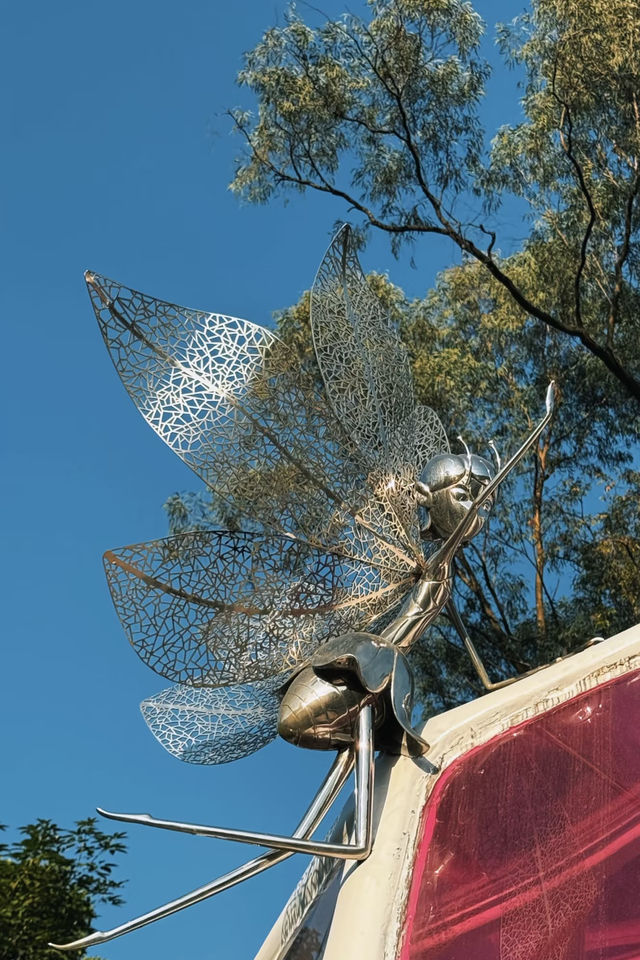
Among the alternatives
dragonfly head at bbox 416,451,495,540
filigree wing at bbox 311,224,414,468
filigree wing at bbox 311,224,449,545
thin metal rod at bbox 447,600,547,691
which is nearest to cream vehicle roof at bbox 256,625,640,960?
thin metal rod at bbox 447,600,547,691

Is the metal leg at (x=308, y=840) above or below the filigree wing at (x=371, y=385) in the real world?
below

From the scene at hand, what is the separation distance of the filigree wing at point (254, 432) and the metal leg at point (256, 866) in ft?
Result: 3.09

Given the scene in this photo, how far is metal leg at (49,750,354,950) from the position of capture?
3.92 m

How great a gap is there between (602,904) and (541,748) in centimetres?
54

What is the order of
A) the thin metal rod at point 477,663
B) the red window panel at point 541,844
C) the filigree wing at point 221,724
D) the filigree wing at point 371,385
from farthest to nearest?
the filigree wing at point 371,385 → the filigree wing at point 221,724 → the thin metal rod at point 477,663 → the red window panel at point 541,844

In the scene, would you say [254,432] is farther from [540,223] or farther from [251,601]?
[540,223]

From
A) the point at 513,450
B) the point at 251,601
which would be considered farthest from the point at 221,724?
the point at 513,450

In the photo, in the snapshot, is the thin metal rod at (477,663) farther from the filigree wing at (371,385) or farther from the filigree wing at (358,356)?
the filigree wing at (358,356)

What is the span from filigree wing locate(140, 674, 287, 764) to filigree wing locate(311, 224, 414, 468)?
1091 millimetres

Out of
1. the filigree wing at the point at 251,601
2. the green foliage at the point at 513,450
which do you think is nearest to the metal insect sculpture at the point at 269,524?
the filigree wing at the point at 251,601

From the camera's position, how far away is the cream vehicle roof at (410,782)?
3.80 m

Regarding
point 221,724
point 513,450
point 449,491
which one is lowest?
point 221,724

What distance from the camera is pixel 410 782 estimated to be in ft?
13.4

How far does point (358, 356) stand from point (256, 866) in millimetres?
2264
